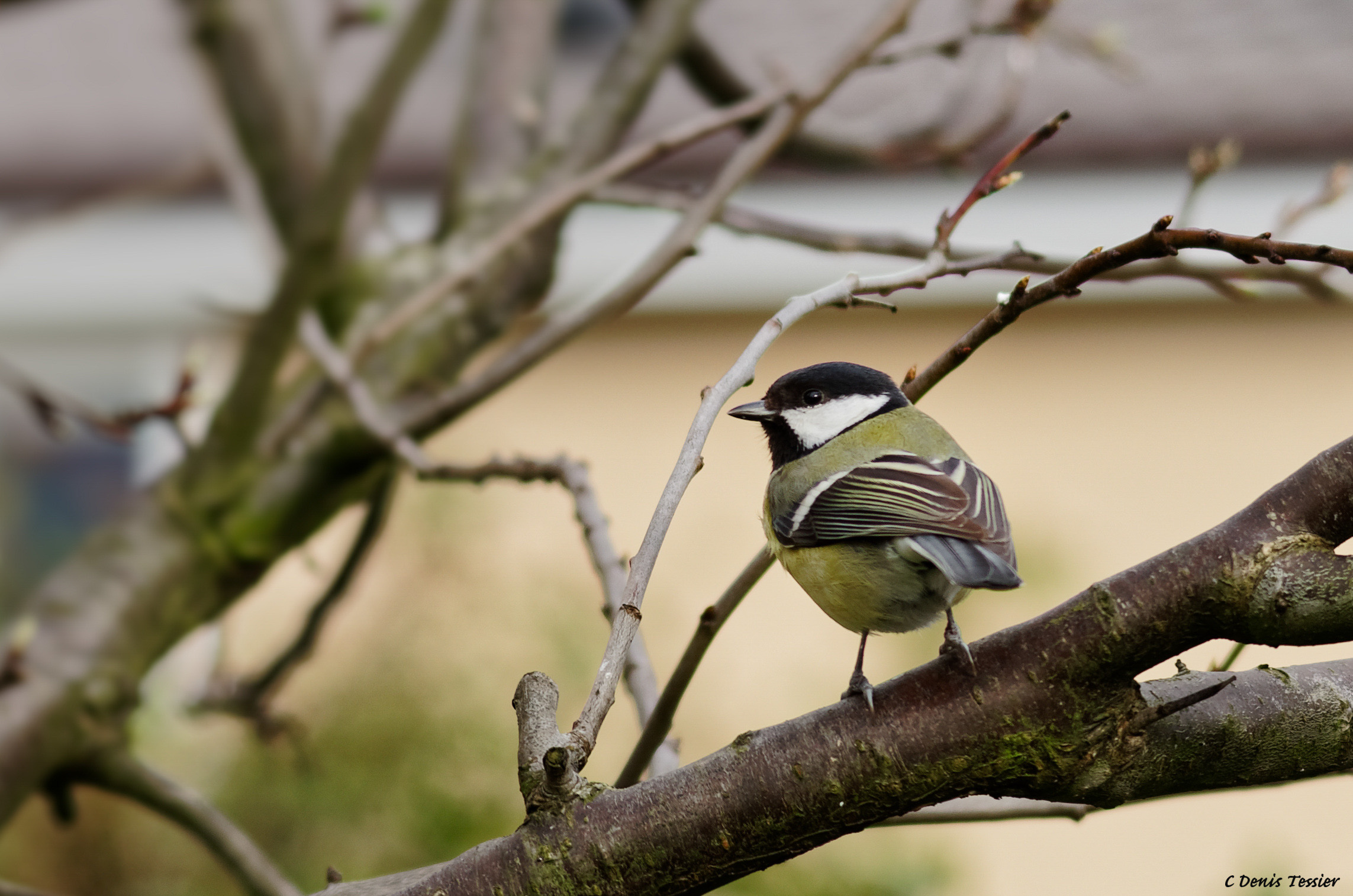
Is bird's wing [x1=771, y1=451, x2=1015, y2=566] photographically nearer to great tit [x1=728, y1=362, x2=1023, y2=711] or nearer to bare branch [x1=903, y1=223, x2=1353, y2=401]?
great tit [x1=728, y1=362, x2=1023, y2=711]

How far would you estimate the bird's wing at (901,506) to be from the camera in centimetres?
144

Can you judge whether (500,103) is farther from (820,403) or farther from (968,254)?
(968,254)

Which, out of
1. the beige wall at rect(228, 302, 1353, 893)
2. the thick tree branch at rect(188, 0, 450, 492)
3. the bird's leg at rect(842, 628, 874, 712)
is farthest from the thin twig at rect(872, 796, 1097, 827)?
the beige wall at rect(228, 302, 1353, 893)

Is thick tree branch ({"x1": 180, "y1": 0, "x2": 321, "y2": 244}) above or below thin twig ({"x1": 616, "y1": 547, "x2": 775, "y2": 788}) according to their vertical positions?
above

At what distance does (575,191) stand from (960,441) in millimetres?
3130

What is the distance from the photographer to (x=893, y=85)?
5477mm

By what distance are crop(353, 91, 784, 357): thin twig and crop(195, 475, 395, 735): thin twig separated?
38 cm

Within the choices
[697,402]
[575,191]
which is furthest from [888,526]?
[697,402]

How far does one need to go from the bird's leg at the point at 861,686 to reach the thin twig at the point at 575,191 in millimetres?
832

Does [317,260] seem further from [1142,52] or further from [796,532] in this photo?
[1142,52]

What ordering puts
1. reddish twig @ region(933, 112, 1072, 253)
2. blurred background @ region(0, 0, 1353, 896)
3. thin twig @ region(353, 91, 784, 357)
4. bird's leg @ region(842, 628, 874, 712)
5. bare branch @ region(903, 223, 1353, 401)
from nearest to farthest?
bare branch @ region(903, 223, 1353, 401) < bird's leg @ region(842, 628, 874, 712) < reddish twig @ region(933, 112, 1072, 253) < thin twig @ region(353, 91, 784, 357) < blurred background @ region(0, 0, 1353, 896)

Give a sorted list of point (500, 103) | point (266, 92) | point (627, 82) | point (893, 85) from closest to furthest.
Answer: point (266, 92) → point (627, 82) → point (500, 103) → point (893, 85)

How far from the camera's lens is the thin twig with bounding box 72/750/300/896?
5.79 ft

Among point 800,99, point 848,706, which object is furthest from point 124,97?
point 848,706
